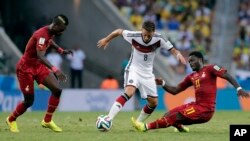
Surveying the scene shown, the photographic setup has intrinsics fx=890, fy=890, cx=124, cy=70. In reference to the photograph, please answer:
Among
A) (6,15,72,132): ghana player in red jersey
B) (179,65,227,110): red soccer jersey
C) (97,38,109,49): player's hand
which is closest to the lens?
(179,65,227,110): red soccer jersey

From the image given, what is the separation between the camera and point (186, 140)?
16.2 meters

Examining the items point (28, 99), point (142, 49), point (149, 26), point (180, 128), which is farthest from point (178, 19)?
point (28, 99)

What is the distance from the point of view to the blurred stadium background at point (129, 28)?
3588 cm

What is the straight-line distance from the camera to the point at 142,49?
18531 millimetres

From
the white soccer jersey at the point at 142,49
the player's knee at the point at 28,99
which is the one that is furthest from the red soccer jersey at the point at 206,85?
the player's knee at the point at 28,99

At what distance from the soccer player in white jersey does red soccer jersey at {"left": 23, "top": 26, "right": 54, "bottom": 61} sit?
111cm

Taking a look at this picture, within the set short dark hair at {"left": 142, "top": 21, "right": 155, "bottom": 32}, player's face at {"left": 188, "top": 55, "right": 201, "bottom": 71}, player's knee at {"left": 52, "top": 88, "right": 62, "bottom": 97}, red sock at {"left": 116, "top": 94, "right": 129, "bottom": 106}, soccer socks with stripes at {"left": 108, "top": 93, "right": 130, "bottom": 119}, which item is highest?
short dark hair at {"left": 142, "top": 21, "right": 155, "bottom": 32}

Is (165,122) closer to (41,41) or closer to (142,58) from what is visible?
(142,58)

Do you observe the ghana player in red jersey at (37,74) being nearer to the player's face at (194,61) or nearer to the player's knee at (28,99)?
the player's knee at (28,99)

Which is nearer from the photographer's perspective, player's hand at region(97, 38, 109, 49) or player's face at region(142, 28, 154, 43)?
player's face at region(142, 28, 154, 43)

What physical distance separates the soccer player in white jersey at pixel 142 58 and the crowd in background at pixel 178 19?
18.6 metres

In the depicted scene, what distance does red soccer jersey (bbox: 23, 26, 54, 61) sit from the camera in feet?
58.3

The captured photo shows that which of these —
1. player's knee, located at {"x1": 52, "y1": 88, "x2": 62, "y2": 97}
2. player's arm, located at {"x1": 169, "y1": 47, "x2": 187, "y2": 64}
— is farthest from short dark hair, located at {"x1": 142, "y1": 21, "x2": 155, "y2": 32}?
player's knee, located at {"x1": 52, "y1": 88, "x2": 62, "y2": 97}

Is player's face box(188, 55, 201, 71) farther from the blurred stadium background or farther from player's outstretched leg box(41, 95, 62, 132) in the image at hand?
the blurred stadium background
